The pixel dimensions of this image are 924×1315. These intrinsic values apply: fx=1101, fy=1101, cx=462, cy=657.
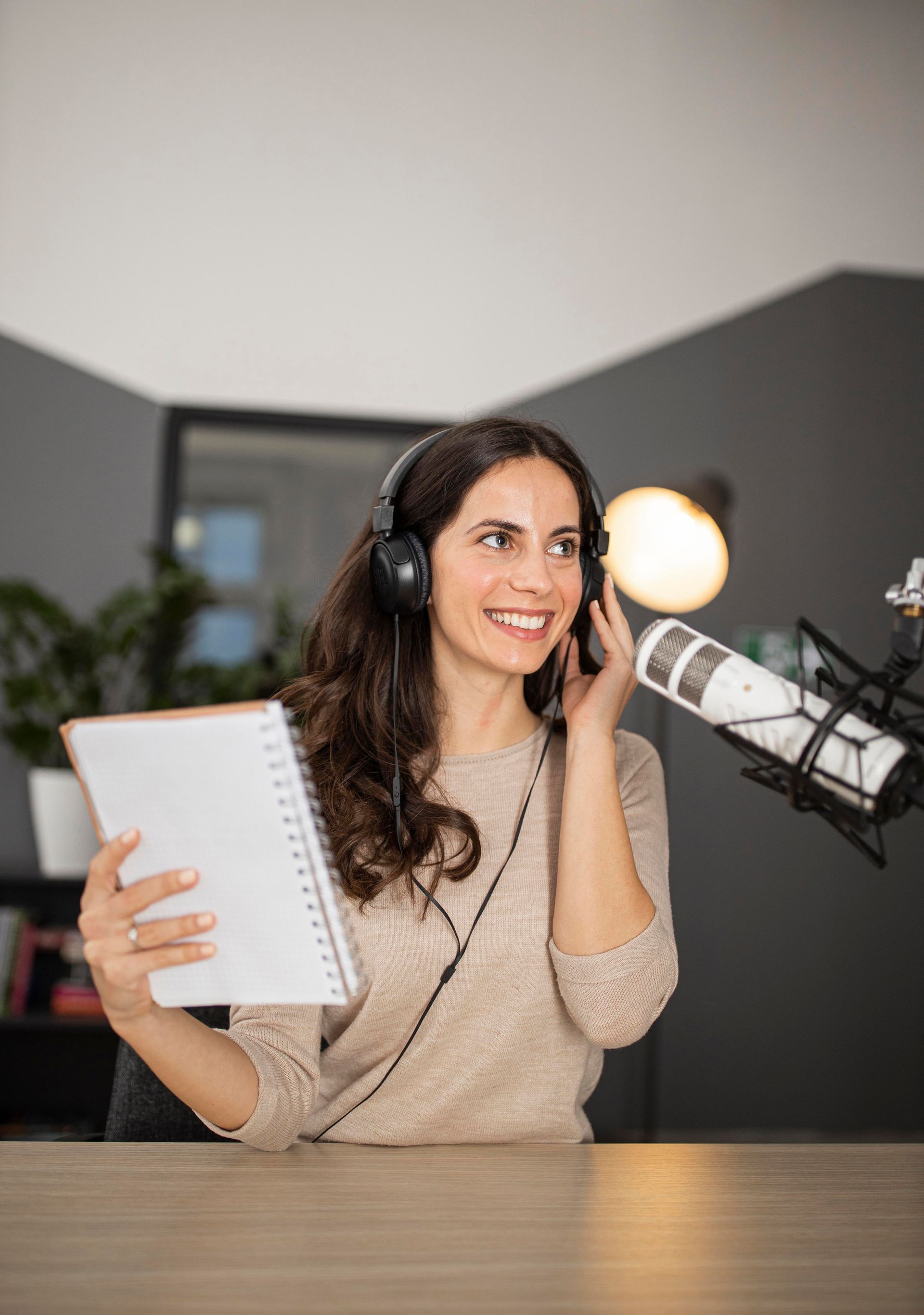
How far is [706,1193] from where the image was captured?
0.92m

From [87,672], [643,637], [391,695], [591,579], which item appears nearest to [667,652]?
[643,637]

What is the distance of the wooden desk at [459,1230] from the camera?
2.32ft

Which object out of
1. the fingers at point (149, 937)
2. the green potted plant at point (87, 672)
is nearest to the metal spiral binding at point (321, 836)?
the fingers at point (149, 937)

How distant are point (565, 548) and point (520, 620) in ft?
0.44

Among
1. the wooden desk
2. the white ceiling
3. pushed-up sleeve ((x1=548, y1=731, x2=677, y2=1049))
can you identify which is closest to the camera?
the wooden desk

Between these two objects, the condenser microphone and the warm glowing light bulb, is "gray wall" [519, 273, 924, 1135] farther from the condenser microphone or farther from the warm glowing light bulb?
the condenser microphone

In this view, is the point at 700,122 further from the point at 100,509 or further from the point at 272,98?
the point at 100,509

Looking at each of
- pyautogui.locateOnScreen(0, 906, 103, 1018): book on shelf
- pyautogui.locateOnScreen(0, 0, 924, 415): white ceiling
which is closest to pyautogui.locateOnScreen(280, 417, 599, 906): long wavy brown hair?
pyautogui.locateOnScreen(0, 906, 103, 1018): book on shelf

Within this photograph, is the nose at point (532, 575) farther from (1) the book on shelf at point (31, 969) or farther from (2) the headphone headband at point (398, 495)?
(1) the book on shelf at point (31, 969)

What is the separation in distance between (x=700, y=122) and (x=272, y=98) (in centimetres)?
141

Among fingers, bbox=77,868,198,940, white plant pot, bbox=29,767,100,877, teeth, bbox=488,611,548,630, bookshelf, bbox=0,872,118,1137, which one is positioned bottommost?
bookshelf, bbox=0,872,118,1137

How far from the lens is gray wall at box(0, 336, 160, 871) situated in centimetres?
337

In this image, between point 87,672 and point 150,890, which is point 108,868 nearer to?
point 150,890

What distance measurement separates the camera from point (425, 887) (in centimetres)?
134
